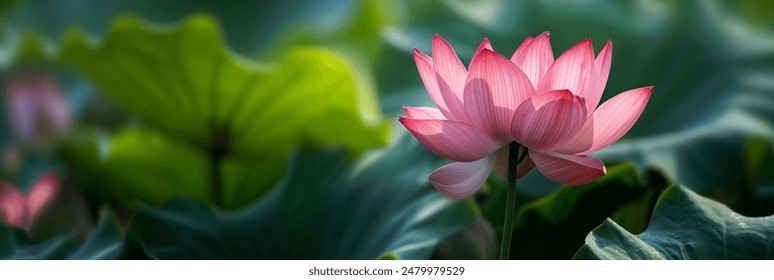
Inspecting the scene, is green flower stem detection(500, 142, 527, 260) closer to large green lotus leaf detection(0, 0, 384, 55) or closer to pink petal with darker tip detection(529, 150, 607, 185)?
pink petal with darker tip detection(529, 150, 607, 185)

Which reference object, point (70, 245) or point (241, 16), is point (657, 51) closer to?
point (241, 16)

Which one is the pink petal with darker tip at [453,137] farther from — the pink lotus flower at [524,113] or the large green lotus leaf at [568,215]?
the large green lotus leaf at [568,215]

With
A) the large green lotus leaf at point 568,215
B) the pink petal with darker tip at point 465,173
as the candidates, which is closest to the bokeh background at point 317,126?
the large green lotus leaf at point 568,215

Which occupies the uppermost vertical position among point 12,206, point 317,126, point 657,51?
point 657,51

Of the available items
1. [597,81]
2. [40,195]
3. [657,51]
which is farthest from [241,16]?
[597,81]
